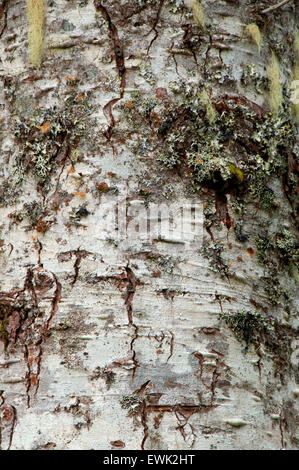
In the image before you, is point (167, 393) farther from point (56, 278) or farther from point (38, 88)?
point (38, 88)

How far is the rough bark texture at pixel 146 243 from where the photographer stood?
1.51 m

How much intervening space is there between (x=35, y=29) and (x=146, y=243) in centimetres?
82

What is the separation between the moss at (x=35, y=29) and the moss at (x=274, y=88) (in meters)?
0.77

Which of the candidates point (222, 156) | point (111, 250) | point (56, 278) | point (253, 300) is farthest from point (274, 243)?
point (56, 278)

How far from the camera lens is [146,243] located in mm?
1605

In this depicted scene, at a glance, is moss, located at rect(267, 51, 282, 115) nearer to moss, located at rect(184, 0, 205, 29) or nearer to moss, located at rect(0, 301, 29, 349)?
moss, located at rect(184, 0, 205, 29)

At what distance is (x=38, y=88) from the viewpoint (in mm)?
1774

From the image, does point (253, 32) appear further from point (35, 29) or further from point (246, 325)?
point (246, 325)

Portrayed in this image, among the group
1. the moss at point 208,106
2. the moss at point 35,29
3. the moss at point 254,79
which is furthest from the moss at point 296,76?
the moss at point 35,29

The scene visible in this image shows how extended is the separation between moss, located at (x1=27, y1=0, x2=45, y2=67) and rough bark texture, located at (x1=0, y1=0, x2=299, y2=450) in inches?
1.2

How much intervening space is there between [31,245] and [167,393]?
0.58 m

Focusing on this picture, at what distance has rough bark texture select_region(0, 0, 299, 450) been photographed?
1.51 meters

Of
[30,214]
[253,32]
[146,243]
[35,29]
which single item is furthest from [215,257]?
[35,29]

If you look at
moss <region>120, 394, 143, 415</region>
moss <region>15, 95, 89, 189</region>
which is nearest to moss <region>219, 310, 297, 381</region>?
moss <region>120, 394, 143, 415</region>
